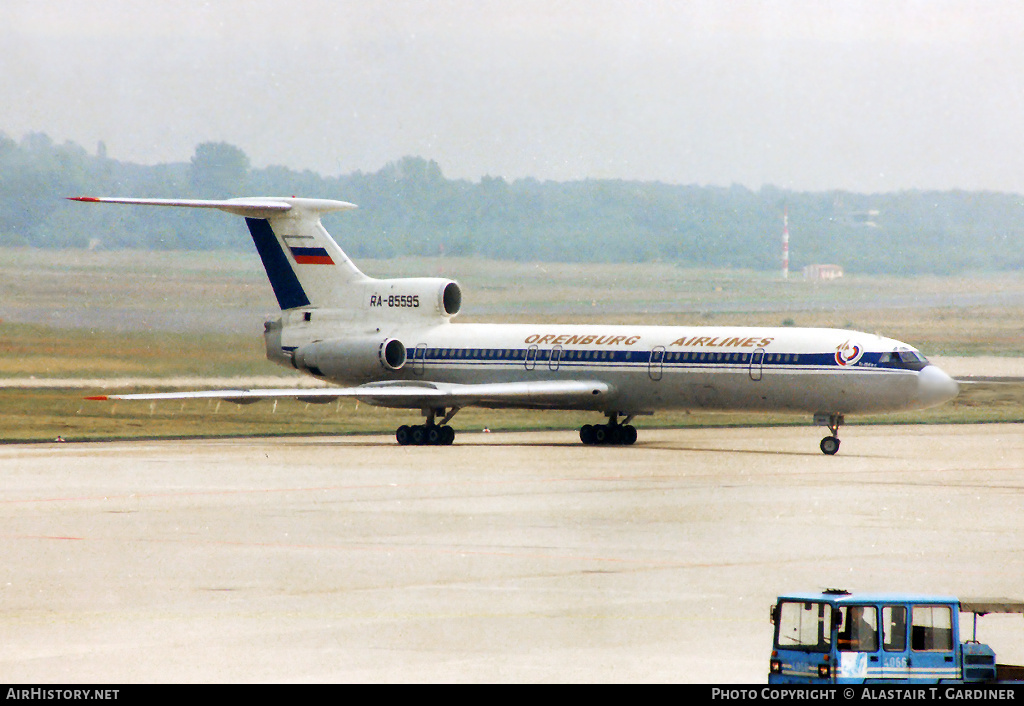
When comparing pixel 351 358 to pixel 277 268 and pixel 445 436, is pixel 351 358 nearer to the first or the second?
pixel 445 436

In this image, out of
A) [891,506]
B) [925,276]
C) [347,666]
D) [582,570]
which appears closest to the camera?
[347,666]

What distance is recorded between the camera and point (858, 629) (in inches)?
421

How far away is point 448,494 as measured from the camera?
1033 inches

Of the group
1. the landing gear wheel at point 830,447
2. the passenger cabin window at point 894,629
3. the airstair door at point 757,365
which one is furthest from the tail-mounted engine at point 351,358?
the passenger cabin window at point 894,629

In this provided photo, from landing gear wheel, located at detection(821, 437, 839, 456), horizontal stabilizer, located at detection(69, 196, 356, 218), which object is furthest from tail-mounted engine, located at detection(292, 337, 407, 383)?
landing gear wheel, located at detection(821, 437, 839, 456)

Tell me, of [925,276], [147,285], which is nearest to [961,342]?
[925,276]

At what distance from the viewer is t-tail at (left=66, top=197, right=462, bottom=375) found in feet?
138

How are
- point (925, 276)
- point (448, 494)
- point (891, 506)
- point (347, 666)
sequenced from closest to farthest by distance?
point (347, 666) → point (891, 506) → point (448, 494) → point (925, 276)

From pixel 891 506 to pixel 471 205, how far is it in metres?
30.8

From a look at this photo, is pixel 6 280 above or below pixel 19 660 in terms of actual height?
above

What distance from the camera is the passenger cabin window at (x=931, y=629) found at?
1070cm

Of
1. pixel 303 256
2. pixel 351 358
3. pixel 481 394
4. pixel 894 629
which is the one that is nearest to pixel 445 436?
pixel 481 394

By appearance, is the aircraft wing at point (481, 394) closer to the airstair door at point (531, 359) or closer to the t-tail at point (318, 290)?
the airstair door at point (531, 359)

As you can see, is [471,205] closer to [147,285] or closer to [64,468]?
[147,285]
